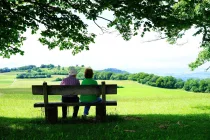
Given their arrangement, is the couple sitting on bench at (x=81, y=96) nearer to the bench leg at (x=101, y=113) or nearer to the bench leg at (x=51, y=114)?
the bench leg at (x=101, y=113)

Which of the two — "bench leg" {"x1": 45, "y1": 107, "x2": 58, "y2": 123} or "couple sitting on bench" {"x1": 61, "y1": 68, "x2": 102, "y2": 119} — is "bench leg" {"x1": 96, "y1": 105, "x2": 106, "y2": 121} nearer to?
"couple sitting on bench" {"x1": 61, "y1": 68, "x2": 102, "y2": 119}

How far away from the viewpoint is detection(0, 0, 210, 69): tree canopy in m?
14.4

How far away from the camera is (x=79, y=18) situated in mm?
17812

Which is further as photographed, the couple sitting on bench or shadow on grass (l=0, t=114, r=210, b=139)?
the couple sitting on bench

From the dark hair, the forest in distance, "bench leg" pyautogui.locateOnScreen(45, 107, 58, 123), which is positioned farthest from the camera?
the forest in distance

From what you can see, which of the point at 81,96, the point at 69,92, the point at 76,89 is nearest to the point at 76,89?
the point at 76,89

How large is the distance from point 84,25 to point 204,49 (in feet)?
48.3

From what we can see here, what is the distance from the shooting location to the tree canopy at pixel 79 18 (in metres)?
14.4

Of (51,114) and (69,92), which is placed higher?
(69,92)

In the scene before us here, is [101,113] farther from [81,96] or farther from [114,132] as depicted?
[114,132]

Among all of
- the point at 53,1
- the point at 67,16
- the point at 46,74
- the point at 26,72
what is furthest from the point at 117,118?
the point at 26,72

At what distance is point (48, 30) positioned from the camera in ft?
61.5

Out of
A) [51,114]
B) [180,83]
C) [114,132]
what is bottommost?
[180,83]

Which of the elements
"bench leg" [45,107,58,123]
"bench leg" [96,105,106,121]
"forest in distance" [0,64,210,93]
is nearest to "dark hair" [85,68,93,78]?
"bench leg" [96,105,106,121]
